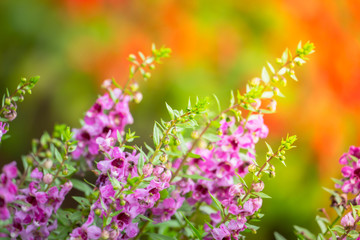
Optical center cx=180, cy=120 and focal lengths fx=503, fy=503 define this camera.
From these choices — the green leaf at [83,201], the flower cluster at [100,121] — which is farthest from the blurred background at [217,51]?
the green leaf at [83,201]

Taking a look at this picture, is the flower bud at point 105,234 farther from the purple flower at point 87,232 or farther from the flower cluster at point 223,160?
the flower cluster at point 223,160

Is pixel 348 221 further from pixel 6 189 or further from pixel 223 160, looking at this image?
pixel 6 189

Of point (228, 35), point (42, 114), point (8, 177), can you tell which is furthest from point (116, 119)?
point (42, 114)

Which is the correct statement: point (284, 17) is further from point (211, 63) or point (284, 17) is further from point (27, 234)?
point (27, 234)

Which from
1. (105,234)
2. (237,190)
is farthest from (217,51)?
(105,234)

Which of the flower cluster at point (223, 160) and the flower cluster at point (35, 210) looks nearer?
the flower cluster at point (35, 210)

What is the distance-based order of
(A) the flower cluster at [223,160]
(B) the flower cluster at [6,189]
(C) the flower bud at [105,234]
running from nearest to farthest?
(B) the flower cluster at [6,189]
(C) the flower bud at [105,234]
(A) the flower cluster at [223,160]
